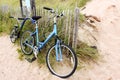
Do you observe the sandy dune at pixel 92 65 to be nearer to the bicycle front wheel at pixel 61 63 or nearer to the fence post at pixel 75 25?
the bicycle front wheel at pixel 61 63

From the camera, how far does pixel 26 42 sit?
19.7 ft

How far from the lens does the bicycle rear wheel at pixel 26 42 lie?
5893mm

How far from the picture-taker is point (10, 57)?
245 inches

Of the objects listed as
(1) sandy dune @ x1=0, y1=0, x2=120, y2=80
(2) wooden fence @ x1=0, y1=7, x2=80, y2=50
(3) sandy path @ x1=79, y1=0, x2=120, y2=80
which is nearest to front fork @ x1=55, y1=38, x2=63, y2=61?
(1) sandy dune @ x1=0, y1=0, x2=120, y2=80

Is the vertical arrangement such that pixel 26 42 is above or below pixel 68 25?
below

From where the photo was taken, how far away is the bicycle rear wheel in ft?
19.3

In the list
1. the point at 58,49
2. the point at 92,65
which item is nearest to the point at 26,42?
the point at 58,49

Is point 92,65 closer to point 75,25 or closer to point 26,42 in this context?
point 75,25

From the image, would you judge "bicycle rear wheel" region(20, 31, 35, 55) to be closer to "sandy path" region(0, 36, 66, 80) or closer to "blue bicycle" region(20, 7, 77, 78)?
"blue bicycle" region(20, 7, 77, 78)

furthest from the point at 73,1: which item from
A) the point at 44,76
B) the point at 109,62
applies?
the point at 44,76

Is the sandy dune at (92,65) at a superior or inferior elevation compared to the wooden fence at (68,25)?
inferior

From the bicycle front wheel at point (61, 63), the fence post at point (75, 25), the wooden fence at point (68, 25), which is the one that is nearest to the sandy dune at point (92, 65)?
the bicycle front wheel at point (61, 63)

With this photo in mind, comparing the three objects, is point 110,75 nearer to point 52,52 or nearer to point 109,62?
point 109,62

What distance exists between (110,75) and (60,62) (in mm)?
1138
